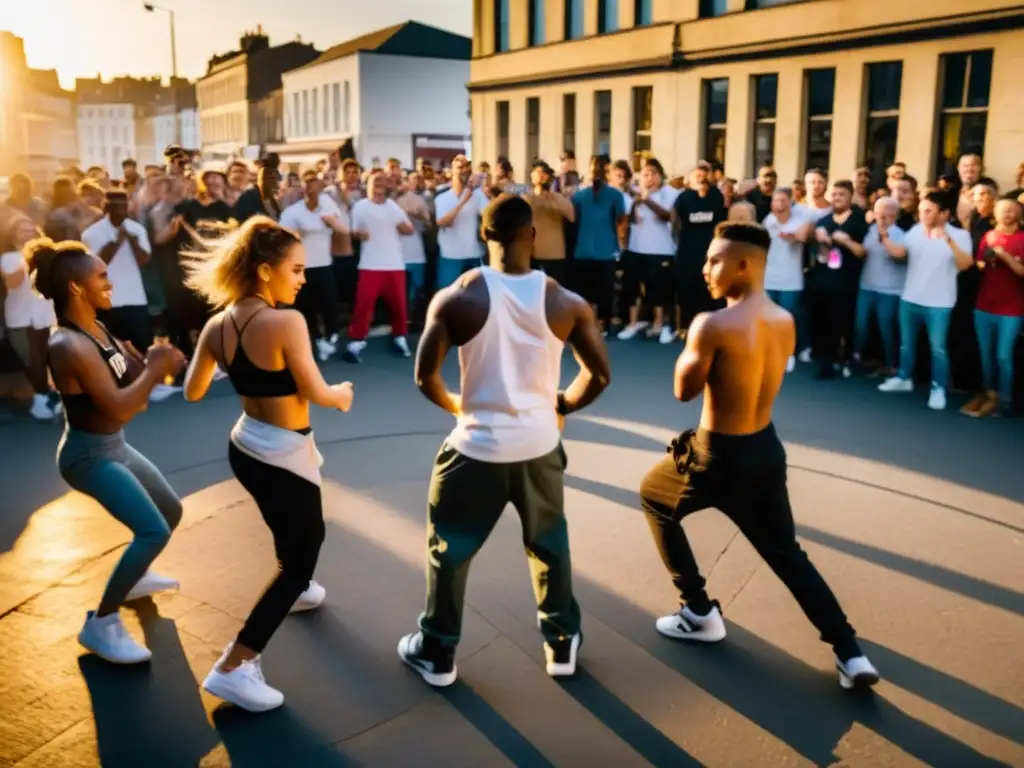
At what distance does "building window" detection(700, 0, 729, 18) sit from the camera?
19859mm

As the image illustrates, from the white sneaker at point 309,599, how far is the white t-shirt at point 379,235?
6.14 metres

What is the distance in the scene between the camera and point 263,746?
3391mm

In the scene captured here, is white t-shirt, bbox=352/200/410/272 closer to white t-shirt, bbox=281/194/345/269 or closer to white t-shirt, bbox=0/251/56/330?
white t-shirt, bbox=281/194/345/269

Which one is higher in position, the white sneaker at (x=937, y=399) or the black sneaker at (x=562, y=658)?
the white sneaker at (x=937, y=399)

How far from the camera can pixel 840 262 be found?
9172 mm

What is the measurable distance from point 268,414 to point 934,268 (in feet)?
22.4

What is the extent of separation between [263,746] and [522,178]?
25263mm

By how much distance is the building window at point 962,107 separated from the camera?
15219 millimetres

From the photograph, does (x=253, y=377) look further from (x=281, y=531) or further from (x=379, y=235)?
(x=379, y=235)

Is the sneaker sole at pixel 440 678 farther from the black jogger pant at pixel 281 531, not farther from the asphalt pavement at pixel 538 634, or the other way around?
the black jogger pant at pixel 281 531

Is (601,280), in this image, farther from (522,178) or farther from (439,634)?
(522,178)

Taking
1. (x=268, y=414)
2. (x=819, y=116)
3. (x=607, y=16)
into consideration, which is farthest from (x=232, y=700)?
(x=607, y=16)

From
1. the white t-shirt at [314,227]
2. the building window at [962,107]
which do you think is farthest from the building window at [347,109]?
the white t-shirt at [314,227]

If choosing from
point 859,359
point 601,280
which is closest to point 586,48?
point 601,280
